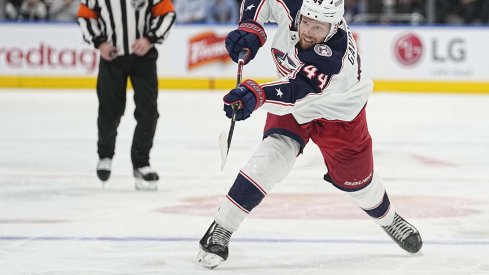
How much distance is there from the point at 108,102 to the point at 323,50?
2209mm

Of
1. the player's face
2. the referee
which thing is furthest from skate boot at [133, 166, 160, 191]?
the player's face

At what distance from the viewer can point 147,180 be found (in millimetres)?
4980

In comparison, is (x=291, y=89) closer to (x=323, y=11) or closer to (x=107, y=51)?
(x=323, y=11)

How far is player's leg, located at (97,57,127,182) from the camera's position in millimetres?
5027

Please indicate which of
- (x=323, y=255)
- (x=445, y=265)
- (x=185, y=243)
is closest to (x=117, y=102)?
(x=185, y=243)

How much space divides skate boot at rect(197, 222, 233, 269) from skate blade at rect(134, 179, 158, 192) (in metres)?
1.73

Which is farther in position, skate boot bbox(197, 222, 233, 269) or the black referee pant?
the black referee pant

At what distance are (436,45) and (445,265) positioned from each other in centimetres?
842

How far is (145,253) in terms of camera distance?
3.43 meters

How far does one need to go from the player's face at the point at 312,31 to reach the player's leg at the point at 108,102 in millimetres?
2066

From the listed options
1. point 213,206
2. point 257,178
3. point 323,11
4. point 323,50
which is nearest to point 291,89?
point 323,50

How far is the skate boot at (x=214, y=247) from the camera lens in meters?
3.21

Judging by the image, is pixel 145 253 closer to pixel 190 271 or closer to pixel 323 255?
pixel 190 271

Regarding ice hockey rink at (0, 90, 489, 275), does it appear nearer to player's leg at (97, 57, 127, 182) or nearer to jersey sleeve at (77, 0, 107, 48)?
player's leg at (97, 57, 127, 182)
